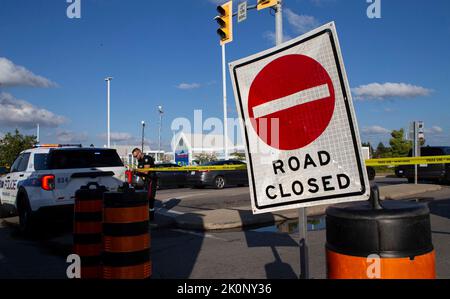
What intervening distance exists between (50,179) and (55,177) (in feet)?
0.33

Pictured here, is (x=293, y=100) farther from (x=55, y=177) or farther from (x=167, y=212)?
(x=167, y=212)

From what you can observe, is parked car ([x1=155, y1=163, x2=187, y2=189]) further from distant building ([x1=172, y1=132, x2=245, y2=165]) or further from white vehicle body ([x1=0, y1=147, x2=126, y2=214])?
distant building ([x1=172, y1=132, x2=245, y2=165])

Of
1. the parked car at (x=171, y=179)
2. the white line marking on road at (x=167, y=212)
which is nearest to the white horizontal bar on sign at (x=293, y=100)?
the white line marking on road at (x=167, y=212)

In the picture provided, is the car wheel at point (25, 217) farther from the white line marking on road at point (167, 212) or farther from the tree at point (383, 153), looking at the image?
the tree at point (383, 153)

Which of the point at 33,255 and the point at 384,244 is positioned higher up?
the point at 384,244

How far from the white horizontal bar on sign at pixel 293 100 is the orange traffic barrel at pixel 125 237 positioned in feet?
5.97

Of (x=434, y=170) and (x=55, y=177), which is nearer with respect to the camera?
(x=55, y=177)

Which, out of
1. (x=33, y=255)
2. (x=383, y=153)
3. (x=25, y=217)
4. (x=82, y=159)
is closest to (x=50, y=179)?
(x=82, y=159)

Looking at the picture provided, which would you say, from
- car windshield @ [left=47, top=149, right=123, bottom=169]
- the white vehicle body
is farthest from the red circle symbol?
car windshield @ [left=47, top=149, right=123, bottom=169]

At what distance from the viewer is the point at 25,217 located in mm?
9062

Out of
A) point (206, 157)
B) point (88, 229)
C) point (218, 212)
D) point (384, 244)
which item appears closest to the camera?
point (384, 244)

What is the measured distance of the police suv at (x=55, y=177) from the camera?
8.66 metres
